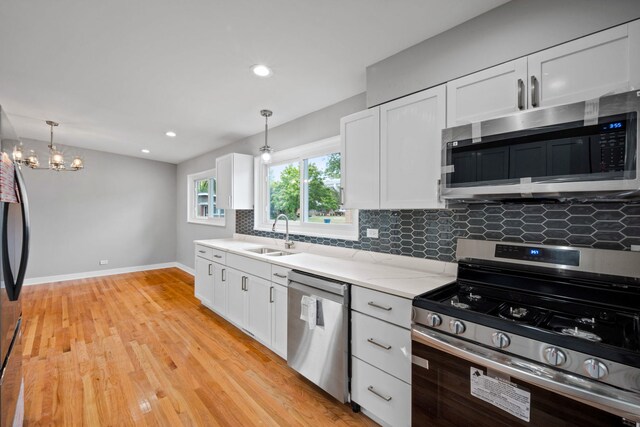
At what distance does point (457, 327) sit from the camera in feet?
4.30

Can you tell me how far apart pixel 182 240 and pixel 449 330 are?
6.27m

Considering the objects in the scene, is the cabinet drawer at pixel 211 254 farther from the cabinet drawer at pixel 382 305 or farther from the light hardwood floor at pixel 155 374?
the cabinet drawer at pixel 382 305

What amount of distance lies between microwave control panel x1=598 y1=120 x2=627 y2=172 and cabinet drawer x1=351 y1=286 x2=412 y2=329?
41.5 inches

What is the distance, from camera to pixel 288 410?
195 centimetres

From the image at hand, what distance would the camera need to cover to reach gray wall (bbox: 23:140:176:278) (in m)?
5.07

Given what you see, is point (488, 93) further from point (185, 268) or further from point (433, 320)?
point (185, 268)

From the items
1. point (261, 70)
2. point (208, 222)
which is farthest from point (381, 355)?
point (208, 222)

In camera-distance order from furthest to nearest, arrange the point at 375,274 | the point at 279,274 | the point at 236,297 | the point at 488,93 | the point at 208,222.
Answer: the point at 208,222 < the point at 236,297 < the point at 279,274 < the point at 375,274 < the point at 488,93

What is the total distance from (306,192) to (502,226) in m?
2.14

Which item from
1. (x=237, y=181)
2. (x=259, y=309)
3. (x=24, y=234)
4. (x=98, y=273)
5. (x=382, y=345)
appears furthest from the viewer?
(x=98, y=273)

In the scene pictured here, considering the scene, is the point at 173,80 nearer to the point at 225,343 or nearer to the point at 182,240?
the point at 225,343

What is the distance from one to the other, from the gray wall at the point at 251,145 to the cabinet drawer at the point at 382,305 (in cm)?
172

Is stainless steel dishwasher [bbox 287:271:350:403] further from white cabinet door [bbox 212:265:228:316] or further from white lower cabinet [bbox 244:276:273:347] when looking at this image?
white cabinet door [bbox 212:265:228:316]

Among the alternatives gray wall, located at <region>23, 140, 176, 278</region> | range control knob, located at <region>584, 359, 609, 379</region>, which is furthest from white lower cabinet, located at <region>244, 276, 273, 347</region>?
gray wall, located at <region>23, 140, 176, 278</region>
